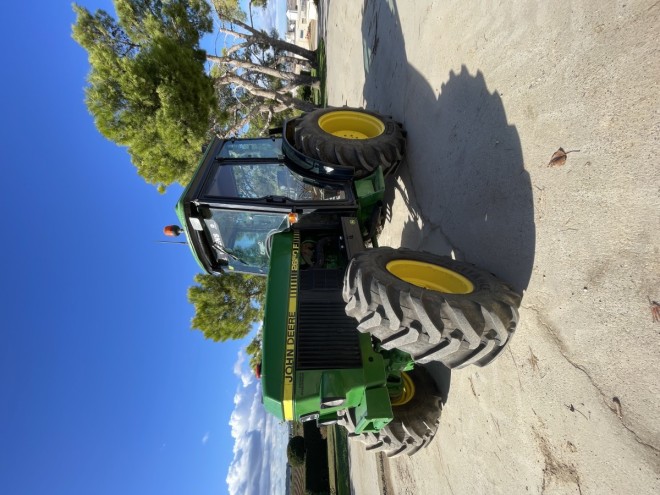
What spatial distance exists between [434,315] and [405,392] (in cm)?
187

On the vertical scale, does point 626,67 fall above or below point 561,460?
above

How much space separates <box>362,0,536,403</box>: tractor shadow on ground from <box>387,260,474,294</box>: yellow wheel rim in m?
0.39

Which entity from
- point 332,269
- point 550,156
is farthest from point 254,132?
point 550,156

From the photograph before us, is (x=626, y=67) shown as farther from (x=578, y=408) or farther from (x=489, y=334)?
(x=578, y=408)

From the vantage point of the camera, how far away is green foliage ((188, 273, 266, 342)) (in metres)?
12.2

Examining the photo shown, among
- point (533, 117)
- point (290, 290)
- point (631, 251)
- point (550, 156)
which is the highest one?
point (533, 117)

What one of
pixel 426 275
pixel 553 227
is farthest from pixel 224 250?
pixel 553 227

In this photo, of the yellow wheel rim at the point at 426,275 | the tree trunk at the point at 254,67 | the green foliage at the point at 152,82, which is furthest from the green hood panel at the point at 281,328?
the tree trunk at the point at 254,67

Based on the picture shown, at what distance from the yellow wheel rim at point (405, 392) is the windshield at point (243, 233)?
6.20ft

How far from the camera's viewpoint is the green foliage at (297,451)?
38.7 feet

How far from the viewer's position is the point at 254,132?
49.4 ft

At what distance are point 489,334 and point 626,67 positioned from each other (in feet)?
5.23

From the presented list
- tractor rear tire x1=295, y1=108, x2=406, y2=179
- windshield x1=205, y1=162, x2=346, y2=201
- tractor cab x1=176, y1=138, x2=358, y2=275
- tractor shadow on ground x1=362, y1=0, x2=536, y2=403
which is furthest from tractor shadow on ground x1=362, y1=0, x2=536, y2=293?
windshield x1=205, y1=162, x2=346, y2=201

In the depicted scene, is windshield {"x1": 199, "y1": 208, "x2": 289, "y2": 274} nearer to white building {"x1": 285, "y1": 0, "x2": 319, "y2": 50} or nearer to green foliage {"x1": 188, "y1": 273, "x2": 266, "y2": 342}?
green foliage {"x1": 188, "y1": 273, "x2": 266, "y2": 342}
